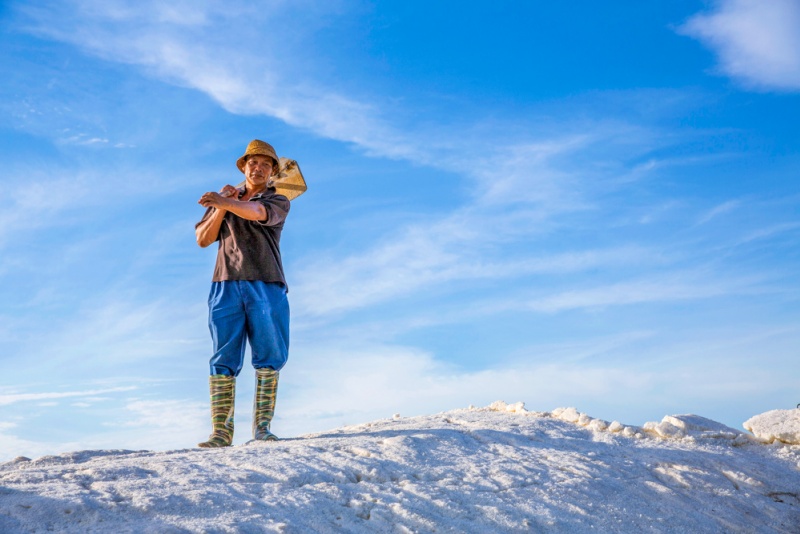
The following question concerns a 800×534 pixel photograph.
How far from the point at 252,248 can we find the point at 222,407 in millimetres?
1225

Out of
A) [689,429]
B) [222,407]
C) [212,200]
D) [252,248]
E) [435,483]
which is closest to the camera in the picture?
[435,483]

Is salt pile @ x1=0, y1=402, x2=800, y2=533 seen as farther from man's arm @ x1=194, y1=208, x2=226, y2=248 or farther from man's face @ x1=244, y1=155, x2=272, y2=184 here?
man's face @ x1=244, y1=155, x2=272, y2=184

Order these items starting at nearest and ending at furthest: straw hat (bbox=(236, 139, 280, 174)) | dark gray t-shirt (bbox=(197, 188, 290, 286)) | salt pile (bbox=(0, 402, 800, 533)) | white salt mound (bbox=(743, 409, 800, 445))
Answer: salt pile (bbox=(0, 402, 800, 533))
dark gray t-shirt (bbox=(197, 188, 290, 286))
straw hat (bbox=(236, 139, 280, 174))
white salt mound (bbox=(743, 409, 800, 445))

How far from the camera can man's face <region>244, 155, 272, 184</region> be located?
6.20 meters

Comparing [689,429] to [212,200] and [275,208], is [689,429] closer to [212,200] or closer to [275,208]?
[275,208]

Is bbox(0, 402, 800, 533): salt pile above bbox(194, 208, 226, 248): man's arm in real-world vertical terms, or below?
below

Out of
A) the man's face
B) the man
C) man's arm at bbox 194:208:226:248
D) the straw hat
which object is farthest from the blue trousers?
the straw hat

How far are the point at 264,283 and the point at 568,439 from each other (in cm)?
262

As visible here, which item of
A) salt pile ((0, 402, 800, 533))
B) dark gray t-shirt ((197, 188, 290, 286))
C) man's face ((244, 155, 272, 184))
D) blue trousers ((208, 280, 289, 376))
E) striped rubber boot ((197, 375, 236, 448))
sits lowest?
salt pile ((0, 402, 800, 533))

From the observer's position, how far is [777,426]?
6641mm

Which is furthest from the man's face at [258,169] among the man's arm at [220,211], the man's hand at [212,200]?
the man's hand at [212,200]

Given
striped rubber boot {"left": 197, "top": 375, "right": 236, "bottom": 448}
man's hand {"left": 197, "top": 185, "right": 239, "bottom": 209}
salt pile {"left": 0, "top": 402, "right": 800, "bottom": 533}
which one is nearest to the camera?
salt pile {"left": 0, "top": 402, "right": 800, "bottom": 533}

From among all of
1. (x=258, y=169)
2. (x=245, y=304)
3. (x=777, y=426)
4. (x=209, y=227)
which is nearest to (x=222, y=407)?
(x=245, y=304)

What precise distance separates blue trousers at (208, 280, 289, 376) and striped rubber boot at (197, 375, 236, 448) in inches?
2.7
